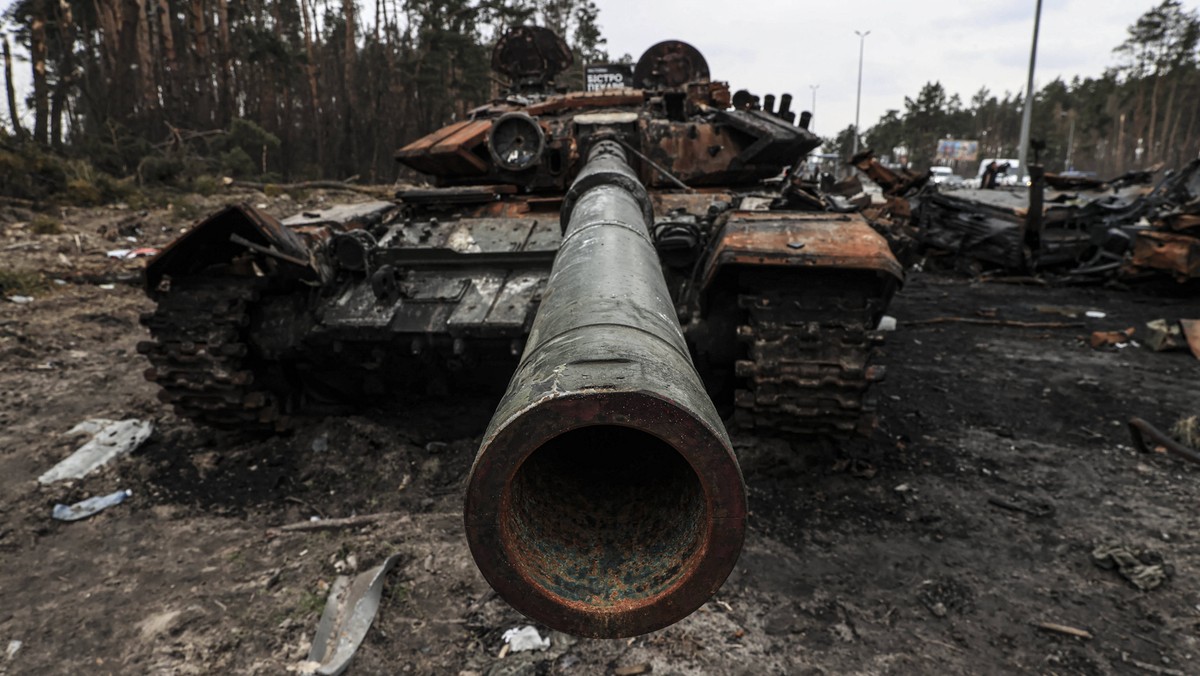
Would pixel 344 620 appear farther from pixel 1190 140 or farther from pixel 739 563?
pixel 1190 140

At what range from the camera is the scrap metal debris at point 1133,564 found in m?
3.07

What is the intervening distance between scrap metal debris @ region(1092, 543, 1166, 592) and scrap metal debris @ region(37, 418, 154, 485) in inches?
222

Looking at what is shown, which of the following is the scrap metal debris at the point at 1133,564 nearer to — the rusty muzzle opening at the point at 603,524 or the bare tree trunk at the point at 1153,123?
the rusty muzzle opening at the point at 603,524

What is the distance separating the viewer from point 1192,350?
6828mm

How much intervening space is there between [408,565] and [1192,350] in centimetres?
769

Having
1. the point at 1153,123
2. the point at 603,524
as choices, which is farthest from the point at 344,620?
the point at 1153,123

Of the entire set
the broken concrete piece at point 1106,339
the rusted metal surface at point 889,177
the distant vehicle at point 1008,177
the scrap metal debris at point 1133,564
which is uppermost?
the distant vehicle at point 1008,177

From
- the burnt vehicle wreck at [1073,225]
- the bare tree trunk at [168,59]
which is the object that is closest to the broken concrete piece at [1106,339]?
the burnt vehicle wreck at [1073,225]

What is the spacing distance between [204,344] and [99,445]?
4.27 feet

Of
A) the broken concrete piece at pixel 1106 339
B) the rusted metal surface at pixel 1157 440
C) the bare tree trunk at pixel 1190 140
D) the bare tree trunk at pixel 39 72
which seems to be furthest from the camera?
the bare tree trunk at pixel 1190 140

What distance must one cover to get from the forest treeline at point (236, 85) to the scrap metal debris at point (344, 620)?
12.6 m

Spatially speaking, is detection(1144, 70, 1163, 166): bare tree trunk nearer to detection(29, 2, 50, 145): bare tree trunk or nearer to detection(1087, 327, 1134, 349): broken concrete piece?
detection(1087, 327, 1134, 349): broken concrete piece

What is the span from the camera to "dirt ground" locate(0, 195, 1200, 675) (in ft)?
8.93

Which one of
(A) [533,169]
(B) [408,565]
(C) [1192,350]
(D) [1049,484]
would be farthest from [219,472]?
(C) [1192,350]
